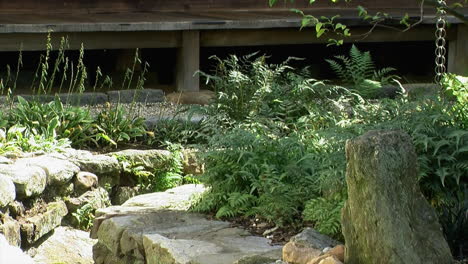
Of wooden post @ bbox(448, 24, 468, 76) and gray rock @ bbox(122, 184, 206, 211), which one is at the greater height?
wooden post @ bbox(448, 24, 468, 76)

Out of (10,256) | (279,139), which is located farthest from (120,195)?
(10,256)

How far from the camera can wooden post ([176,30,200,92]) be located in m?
10.5

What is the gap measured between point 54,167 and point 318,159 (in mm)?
2437

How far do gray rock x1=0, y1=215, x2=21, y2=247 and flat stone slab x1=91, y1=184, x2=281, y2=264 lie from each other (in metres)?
0.70

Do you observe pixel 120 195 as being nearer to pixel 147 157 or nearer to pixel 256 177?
pixel 147 157

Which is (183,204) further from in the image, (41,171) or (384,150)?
(384,150)

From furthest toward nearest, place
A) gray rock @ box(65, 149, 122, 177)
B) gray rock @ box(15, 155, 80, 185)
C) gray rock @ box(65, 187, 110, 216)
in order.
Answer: gray rock @ box(65, 149, 122, 177)
gray rock @ box(65, 187, 110, 216)
gray rock @ box(15, 155, 80, 185)

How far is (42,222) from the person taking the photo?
7.13 metres

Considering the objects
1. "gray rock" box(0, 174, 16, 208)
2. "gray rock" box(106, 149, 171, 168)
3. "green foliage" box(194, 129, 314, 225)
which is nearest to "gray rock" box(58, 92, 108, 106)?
"gray rock" box(106, 149, 171, 168)

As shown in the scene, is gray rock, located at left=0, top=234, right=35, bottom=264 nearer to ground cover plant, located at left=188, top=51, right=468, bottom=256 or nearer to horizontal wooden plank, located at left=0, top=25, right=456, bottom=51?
ground cover plant, located at left=188, top=51, right=468, bottom=256

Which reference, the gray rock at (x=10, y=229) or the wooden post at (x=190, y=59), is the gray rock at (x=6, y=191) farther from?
the wooden post at (x=190, y=59)

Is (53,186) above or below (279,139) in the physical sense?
below

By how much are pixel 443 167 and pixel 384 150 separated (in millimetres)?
1251

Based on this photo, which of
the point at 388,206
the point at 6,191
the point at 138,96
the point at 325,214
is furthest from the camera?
the point at 138,96
